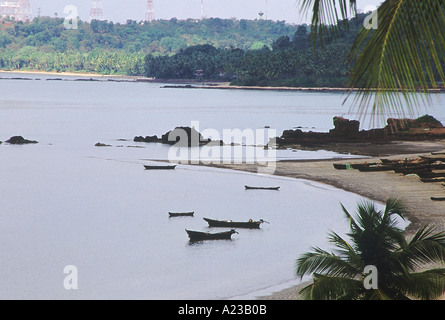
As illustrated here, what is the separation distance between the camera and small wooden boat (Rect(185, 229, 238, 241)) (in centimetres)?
3884

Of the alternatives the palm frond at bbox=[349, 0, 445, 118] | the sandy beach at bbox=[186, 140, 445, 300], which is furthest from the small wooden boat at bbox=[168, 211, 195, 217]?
the palm frond at bbox=[349, 0, 445, 118]

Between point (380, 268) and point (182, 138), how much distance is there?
77066 millimetres

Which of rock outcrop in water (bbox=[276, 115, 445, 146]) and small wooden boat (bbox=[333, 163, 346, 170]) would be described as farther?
rock outcrop in water (bbox=[276, 115, 445, 146])

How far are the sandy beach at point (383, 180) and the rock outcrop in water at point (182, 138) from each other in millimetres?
18091

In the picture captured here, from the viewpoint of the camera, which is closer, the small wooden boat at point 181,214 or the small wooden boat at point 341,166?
the small wooden boat at point 181,214

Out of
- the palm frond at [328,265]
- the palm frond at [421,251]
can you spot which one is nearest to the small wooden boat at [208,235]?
the palm frond at [328,265]

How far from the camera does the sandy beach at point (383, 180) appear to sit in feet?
128

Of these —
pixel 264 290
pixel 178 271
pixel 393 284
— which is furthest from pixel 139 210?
pixel 393 284

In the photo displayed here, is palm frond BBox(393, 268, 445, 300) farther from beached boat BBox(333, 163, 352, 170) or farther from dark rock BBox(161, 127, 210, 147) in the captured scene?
dark rock BBox(161, 127, 210, 147)

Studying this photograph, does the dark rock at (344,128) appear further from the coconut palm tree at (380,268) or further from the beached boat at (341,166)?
the coconut palm tree at (380,268)

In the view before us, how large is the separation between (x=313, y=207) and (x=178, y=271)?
1944 cm

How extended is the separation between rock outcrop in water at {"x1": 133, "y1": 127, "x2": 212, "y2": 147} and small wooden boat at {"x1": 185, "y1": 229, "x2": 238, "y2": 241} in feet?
165

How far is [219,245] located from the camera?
38062 mm

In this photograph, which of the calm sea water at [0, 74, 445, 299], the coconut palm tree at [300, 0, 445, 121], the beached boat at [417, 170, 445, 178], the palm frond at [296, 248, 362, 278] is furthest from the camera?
the beached boat at [417, 170, 445, 178]
